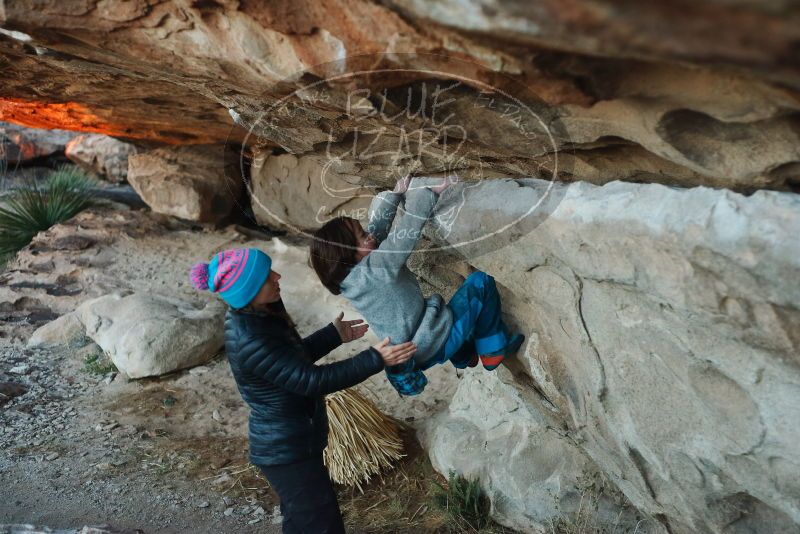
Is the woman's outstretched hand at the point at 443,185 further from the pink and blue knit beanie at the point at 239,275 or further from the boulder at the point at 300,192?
the boulder at the point at 300,192

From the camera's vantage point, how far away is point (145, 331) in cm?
492

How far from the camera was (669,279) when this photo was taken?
191 cm

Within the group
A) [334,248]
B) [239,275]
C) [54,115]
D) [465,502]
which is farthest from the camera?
[54,115]

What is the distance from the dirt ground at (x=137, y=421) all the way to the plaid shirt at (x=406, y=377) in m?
1.02

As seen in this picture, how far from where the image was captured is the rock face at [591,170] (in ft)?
5.16

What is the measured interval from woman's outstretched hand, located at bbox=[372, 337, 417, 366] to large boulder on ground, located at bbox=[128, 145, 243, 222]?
454cm

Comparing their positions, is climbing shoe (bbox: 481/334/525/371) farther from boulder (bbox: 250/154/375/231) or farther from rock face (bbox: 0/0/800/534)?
boulder (bbox: 250/154/375/231)

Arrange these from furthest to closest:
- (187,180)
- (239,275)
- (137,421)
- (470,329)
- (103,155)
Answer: (103,155), (187,180), (137,421), (470,329), (239,275)

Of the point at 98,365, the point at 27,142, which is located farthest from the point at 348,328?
the point at 27,142

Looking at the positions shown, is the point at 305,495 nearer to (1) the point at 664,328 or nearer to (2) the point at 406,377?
(2) the point at 406,377

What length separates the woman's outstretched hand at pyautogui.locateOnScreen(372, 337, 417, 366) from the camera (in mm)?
2537

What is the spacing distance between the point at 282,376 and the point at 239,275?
38 cm

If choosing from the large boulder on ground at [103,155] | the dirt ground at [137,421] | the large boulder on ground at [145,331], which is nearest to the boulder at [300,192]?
the dirt ground at [137,421]

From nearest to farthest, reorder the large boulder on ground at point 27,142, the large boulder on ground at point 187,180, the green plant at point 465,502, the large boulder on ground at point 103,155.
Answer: the green plant at point 465,502, the large boulder on ground at point 187,180, the large boulder on ground at point 103,155, the large boulder on ground at point 27,142
